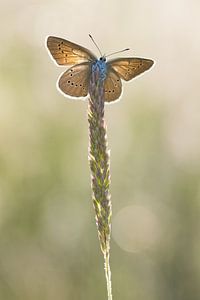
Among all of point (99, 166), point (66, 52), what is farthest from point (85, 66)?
point (99, 166)

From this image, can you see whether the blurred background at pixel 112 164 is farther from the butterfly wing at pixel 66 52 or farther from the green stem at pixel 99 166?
the green stem at pixel 99 166

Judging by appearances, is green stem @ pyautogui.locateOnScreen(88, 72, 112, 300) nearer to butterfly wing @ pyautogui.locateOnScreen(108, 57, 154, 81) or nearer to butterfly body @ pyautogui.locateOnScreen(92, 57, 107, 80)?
butterfly body @ pyautogui.locateOnScreen(92, 57, 107, 80)

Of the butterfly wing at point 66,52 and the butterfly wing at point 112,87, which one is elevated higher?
the butterfly wing at point 66,52

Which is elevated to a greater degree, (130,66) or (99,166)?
(130,66)

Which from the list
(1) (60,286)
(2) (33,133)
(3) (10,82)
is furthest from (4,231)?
(3) (10,82)

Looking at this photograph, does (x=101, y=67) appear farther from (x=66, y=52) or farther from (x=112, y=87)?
(x=112, y=87)

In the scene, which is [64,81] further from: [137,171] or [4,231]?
[137,171]

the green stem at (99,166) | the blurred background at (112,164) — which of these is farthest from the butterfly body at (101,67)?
the blurred background at (112,164)

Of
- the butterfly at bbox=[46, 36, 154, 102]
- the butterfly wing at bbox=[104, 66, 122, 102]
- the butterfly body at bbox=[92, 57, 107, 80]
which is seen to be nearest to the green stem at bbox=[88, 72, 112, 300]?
the butterfly body at bbox=[92, 57, 107, 80]
